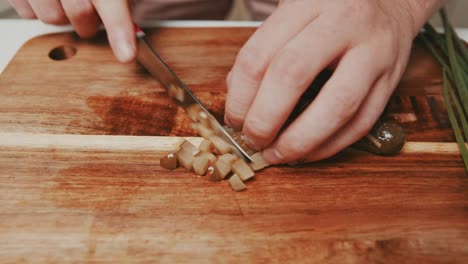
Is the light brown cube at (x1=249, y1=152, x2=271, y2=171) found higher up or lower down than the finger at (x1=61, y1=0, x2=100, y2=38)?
lower down

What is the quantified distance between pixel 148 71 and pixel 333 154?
73 centimetres

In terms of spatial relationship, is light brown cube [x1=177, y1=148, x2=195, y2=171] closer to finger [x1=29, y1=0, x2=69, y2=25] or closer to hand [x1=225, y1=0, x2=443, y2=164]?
hand [x1=225, y1=0, x2=443, y2=164]

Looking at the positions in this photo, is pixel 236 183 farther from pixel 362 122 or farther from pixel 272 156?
pixel 362 122

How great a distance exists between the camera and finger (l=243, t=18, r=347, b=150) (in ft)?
3.12

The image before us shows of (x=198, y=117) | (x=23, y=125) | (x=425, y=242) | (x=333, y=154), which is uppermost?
(x=23, y=125)

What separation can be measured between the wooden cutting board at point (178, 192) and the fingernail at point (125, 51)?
0.35ft

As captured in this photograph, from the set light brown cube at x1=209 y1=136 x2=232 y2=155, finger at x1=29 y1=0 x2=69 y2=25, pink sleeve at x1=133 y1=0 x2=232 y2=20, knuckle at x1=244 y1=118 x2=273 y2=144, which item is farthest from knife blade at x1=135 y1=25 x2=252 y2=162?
pink sleeve at x1=133 y1=0 x2=232 y2=20

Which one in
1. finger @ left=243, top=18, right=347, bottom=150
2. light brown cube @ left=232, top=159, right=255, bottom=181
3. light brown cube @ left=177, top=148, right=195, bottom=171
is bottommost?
light brown cube @ left=232, top=159, right=255, bottom=181

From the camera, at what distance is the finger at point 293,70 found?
0.95 metres

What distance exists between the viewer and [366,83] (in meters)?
0.99

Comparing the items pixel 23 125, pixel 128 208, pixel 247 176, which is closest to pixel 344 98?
pixel 247 176

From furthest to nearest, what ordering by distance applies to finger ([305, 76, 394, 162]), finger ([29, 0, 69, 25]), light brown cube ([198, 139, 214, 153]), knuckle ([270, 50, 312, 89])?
finger ([29, 0, 69, 25]) → light brown cube ([198, 139, 214, 153]) → finger ([305, 76, 394, 162]) → knuckle ([270, 50, 312, 89])

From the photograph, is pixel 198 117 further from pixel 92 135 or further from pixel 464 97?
pixel 464 97

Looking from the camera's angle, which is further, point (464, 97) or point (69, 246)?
point (464, 97)
